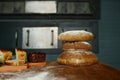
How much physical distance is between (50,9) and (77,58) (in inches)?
105

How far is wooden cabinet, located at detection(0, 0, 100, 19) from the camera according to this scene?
14.0 feet

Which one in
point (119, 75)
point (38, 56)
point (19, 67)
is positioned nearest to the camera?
point (119, 75)

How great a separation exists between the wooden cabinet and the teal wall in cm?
20

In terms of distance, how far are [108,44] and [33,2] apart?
6.26 ft

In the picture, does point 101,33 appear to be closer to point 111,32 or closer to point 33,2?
point 111,32

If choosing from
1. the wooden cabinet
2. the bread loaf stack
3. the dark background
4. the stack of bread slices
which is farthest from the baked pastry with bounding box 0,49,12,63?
the wooden cabinet

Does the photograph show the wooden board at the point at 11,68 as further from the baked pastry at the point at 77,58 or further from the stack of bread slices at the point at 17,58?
the baked pastry at the point at 77,58

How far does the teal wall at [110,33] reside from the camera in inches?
169

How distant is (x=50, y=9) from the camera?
4.30m

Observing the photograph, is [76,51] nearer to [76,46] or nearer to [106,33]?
[76,46]

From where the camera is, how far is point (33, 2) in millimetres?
4320

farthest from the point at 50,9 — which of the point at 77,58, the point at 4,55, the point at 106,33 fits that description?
the point at 77,58

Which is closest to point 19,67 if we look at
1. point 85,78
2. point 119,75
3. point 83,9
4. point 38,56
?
point 38,56

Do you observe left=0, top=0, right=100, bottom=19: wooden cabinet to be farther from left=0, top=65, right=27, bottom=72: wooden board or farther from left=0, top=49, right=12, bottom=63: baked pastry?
left=0, top=65, right=27, bottom=72: wooden board
